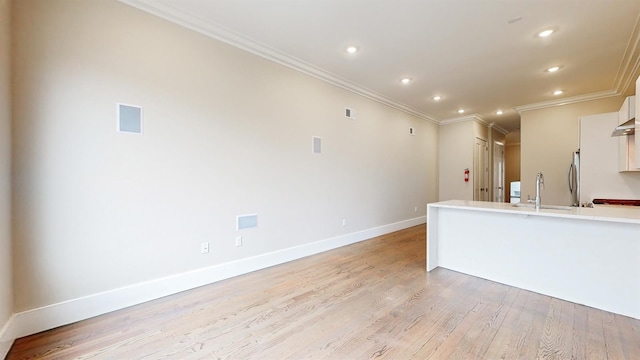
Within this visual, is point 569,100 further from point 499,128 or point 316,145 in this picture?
point 316,145

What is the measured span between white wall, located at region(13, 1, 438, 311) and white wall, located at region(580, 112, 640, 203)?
411cm

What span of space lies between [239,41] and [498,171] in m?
A: 9.05

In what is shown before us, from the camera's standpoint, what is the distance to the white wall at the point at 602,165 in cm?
372

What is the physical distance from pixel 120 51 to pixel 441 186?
7524 millimetres

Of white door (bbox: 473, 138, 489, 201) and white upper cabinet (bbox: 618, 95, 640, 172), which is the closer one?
white upper cabinet (bbox: 618, 95, 640, 172)

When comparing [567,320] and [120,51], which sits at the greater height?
[120,51]

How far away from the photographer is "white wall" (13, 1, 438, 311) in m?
2.09

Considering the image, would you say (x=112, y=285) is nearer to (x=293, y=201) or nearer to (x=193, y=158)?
(x=193, y=158)

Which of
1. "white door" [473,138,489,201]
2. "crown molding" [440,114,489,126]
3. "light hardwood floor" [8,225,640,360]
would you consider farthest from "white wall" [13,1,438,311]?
"white door" [473,138,489,201]

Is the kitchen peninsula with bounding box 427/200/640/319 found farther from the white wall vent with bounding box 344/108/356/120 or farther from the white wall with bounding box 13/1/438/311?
the white wall vent with bounding box 344/108/356/120

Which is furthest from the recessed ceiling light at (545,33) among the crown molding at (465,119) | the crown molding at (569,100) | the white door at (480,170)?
the white door at (480,170)

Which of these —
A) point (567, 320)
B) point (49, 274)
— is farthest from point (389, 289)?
point (49, 274)

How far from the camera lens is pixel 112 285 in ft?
7.89

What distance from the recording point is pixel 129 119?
2.47m
